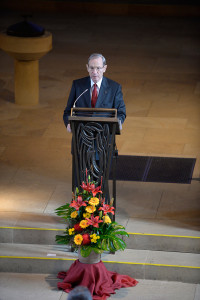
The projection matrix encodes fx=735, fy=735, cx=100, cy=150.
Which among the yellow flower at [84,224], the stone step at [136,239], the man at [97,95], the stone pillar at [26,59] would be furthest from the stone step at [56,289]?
the stone pillar at [26,59]

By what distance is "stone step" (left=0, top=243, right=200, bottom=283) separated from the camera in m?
7.01

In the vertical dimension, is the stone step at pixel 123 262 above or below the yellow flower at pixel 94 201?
below

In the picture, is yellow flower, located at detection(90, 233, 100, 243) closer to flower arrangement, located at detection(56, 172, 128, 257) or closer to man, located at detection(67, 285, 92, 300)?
flower arrangement, located at detection(56, 172, 128, 257)

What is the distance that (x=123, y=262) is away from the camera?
277 inches

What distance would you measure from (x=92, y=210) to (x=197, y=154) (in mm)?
2863

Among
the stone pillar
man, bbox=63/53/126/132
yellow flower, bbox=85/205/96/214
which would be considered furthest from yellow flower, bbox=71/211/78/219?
the stone pillar

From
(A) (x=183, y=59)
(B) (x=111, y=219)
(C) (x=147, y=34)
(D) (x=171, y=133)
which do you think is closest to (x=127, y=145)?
(D) (x=171, y=133)

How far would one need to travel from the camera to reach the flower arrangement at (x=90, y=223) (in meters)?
6.57

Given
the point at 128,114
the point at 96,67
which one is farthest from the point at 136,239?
the point at 128,114

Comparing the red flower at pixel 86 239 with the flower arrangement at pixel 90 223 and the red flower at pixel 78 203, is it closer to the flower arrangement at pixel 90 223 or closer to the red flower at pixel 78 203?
the flower arrangement at pixel 90 223

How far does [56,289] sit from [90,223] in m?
0.79

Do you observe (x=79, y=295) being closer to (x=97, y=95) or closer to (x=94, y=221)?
(x=94, y=221)

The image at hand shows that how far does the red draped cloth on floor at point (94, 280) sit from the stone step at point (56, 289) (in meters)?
0.06

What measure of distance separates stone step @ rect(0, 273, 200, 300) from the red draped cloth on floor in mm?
63
